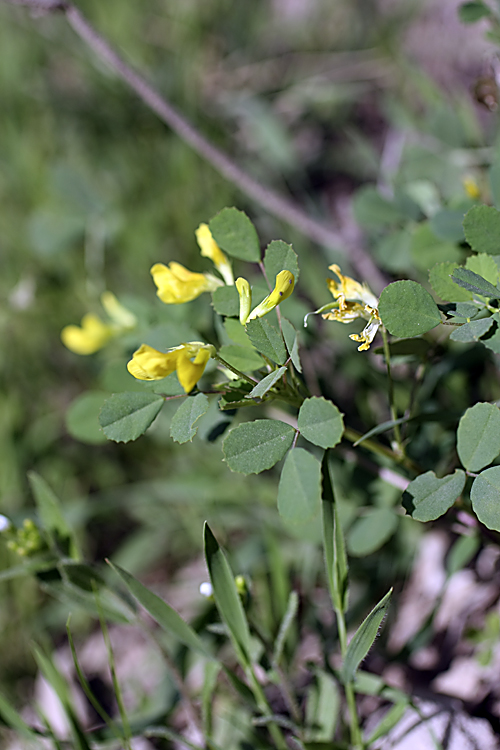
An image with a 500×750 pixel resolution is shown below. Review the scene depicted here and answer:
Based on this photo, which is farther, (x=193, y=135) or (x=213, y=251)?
(x=193, y=135)

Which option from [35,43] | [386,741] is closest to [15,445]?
[386,741]

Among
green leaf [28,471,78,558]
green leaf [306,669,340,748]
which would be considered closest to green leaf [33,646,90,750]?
green leaf [28,471,78,558]

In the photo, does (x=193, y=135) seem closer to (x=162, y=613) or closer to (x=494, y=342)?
(x=494, y=342)

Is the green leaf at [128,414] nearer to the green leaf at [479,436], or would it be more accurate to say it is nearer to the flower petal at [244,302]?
the flower petal at [244,302]

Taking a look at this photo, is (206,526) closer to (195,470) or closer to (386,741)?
(386,741)

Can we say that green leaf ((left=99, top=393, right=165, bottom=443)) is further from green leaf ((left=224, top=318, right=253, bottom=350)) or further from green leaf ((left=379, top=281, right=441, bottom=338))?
green leaf ((left=379, top=281, right=441, bottom=338))

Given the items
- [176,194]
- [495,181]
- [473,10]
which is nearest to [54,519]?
[495,181]
